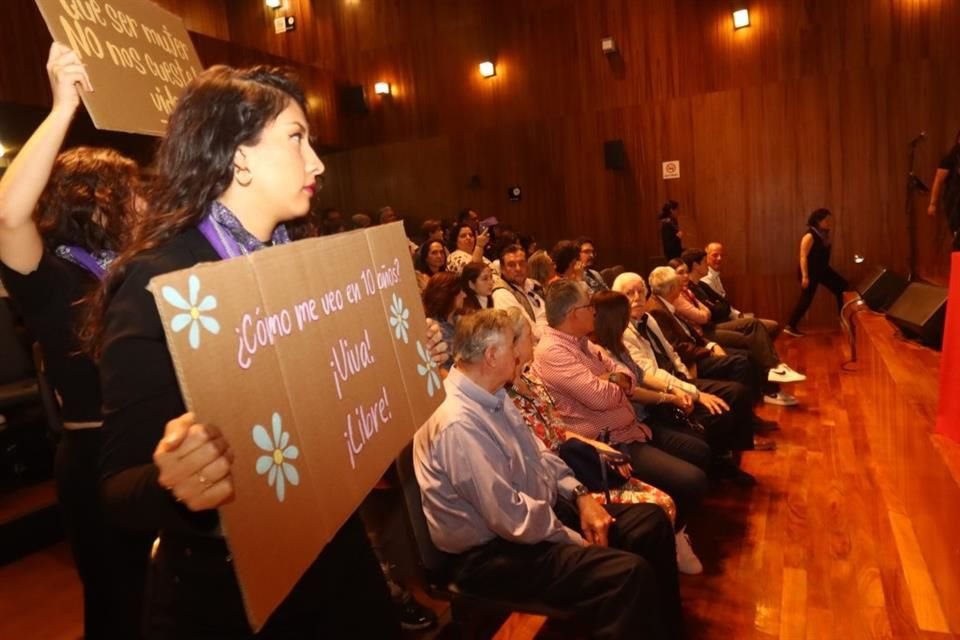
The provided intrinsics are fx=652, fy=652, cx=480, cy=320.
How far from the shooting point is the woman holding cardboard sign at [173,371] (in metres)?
0.73

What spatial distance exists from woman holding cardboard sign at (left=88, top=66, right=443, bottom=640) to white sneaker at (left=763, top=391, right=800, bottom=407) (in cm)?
417

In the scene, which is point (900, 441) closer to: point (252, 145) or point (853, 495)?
point (853, 495)

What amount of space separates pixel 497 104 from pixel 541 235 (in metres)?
1.80

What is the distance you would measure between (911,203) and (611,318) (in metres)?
5.18

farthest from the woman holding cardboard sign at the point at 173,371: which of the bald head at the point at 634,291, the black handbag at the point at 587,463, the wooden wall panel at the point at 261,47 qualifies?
the wooden wall panel at the point at 261,47

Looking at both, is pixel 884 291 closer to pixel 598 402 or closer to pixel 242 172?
pixel 598 402

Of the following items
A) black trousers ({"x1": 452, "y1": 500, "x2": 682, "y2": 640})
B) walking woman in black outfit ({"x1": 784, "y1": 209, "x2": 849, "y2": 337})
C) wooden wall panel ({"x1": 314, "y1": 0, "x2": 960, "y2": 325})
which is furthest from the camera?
wooden wall panel ({"x1": 314, "y1": 0, "x2": 960, "y2": 325})

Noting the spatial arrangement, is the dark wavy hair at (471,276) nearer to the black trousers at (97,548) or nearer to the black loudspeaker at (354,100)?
the black trousers at (97,548)

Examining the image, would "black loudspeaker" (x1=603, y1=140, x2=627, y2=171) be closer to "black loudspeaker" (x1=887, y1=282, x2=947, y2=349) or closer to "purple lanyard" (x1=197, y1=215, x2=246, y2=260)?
"black loudspeaker" (x1=887, y1=282, x2=947, y2=349)

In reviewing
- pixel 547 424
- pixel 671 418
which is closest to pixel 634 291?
pixel 671 418

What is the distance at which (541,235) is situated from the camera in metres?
8.57

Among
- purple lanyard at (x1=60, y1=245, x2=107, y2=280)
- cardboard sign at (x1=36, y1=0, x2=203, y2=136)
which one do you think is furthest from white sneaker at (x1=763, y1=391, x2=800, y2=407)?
purple lanyard at (x1=60, y1=245, x2=107, y2=280)

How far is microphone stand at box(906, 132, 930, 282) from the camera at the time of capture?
20.7ft

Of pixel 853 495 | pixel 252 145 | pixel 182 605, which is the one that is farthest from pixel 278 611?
pixel 853 495
